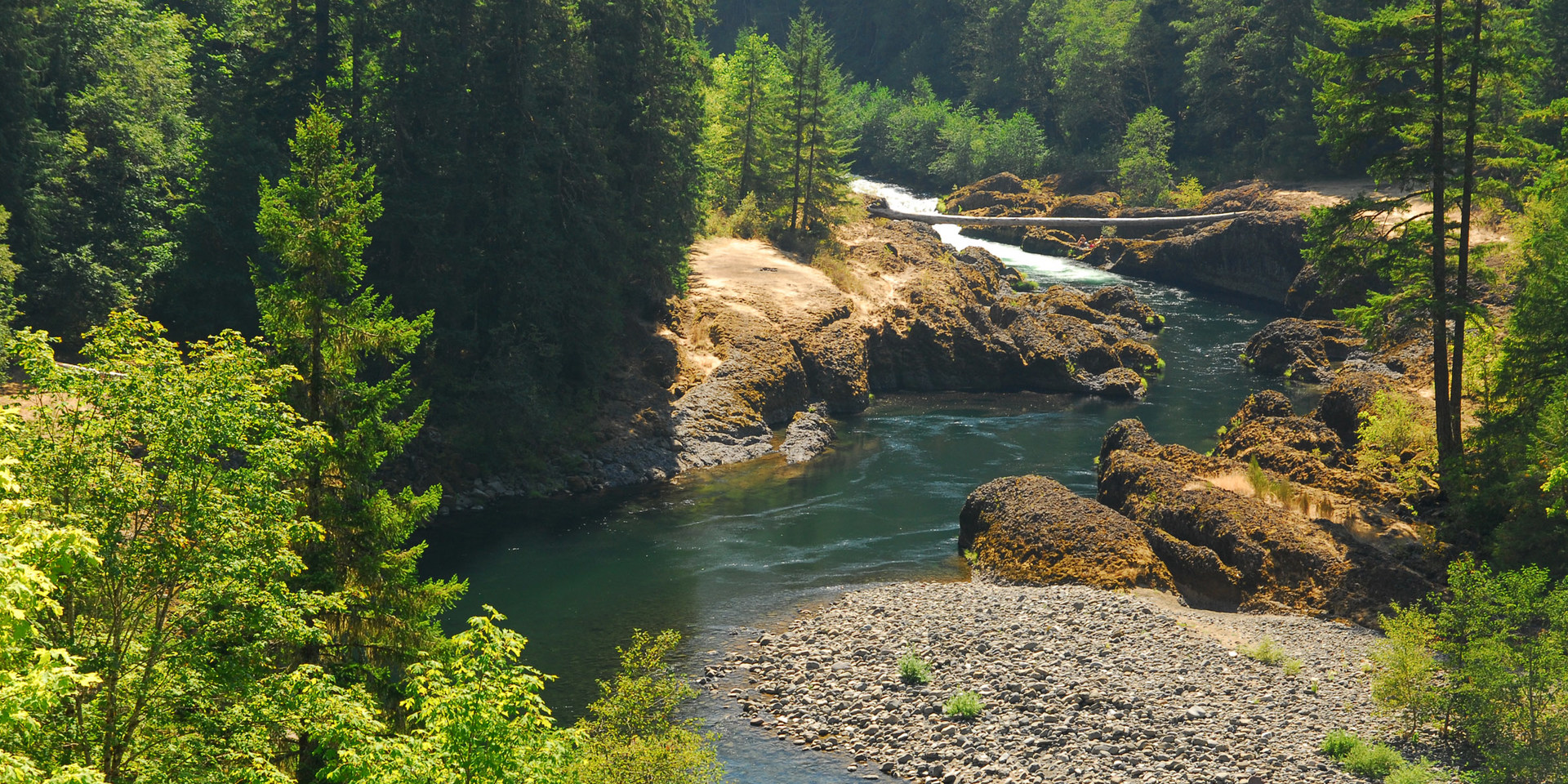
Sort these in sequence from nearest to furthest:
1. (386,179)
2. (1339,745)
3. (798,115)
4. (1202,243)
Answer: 1. (1339,745)
2. (386,179)
3. (798,115)
4. (1202,243)

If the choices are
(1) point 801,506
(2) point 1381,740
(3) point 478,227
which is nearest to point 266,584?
(2) point 1381,740

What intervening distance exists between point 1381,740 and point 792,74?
4687 centimetres

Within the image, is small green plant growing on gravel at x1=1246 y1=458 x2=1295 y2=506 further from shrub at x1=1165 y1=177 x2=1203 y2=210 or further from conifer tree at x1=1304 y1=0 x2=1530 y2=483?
shrub at x1=1165 y1=177 x2=1203 y2=210

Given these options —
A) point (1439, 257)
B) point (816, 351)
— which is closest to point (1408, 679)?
point (1439, 257)

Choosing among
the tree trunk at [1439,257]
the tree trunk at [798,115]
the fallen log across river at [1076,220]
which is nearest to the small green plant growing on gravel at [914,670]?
the tree trunk at [1439,257]

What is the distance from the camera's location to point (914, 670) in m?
21.4

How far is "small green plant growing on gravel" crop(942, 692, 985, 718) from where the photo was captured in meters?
19.8

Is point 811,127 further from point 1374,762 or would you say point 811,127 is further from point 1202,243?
point 1374,762

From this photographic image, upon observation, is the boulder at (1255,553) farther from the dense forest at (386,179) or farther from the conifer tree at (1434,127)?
the dense forest at (386,179)

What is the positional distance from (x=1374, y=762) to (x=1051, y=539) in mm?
11585

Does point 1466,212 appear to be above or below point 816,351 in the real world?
above

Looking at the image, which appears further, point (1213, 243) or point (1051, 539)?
point (1213, 243)

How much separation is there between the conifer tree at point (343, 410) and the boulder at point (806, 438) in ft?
76.3

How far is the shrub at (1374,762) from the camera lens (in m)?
16.5
